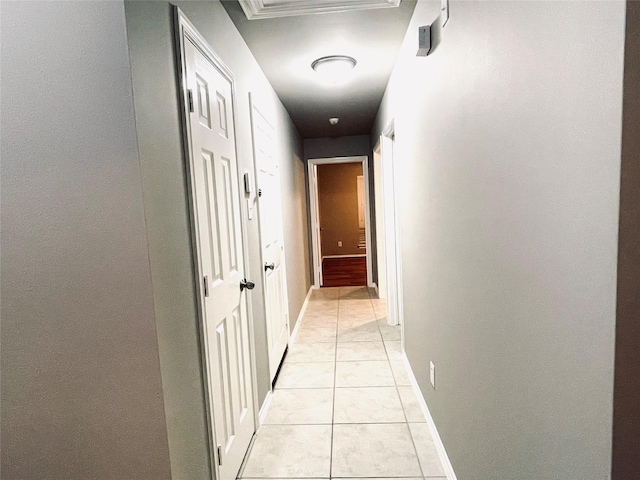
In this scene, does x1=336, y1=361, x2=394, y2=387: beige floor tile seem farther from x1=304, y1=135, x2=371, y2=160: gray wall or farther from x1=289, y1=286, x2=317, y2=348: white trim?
x1=304, y1=135, x2=371, y2=160: gray wall

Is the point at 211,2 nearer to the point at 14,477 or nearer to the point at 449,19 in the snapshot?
the point at 449,19

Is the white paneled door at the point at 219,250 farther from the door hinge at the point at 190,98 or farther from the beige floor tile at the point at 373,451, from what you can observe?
the beige floor tile at the point at 373,451

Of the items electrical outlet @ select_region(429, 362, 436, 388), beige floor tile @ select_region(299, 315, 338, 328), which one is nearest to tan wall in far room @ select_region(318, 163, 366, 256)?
beige floor tile @ select_region(299, 315, 338, 328)

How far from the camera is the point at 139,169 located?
40.9 inches

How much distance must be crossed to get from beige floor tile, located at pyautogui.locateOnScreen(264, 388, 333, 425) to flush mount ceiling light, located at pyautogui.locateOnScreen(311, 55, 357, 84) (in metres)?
2.32

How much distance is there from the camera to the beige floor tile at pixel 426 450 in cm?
177

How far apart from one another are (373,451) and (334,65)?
2.48 meters

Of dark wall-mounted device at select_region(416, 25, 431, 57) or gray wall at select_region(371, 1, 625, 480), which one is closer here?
Result: gray wall at select_region(371, 1, 625, 480)

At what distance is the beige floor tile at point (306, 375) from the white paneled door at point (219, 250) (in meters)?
0.68

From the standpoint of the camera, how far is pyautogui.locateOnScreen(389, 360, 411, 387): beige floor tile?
8.70ft

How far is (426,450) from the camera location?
6.27 ft

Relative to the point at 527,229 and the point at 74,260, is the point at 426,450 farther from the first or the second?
the point at 74,260

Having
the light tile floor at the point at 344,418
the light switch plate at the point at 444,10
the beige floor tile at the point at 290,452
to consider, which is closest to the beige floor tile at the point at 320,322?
the light tile floor at the point at 344,418

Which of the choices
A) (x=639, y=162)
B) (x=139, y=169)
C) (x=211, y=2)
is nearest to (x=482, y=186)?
(x=639, y=162)
